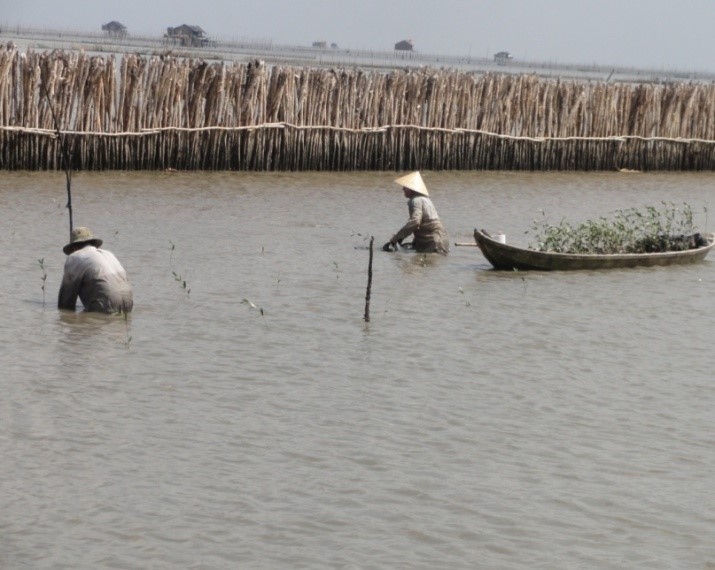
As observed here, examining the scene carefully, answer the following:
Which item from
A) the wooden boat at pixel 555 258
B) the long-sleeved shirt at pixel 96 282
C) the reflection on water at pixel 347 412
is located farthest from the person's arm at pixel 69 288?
the wooden boat at pixel 555 258

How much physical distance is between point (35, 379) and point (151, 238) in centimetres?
608

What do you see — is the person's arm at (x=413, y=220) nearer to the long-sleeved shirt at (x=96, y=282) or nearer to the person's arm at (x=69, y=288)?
the long-sleeved shirt at (x=96, y=282)

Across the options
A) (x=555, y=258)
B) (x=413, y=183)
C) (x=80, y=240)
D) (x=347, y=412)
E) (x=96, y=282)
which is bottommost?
(x=347, y=412)

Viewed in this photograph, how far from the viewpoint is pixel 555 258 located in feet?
43.2

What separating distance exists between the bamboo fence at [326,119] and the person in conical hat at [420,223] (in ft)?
22.0

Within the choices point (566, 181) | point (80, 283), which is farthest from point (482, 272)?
point (566, 181)

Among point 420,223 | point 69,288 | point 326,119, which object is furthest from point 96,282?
point 326,119

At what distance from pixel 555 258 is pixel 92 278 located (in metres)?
5.07

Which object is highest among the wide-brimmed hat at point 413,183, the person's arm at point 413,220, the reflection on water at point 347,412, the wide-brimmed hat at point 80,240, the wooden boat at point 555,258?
the wide-brimmed hat at point 413,183

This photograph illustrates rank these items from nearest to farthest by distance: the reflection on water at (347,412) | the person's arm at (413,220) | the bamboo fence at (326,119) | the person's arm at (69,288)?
the reflection on water at (347,412), the person's arm at (69,288), the person's arm at (413,220), the bamboo fence at (326,119)

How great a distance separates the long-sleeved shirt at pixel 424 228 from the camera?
13914 mm

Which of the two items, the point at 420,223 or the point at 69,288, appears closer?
the point at 69,288

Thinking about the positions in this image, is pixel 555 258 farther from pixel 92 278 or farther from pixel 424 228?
pixel 92 278

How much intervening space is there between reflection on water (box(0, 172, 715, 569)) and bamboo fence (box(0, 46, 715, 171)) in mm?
4463
